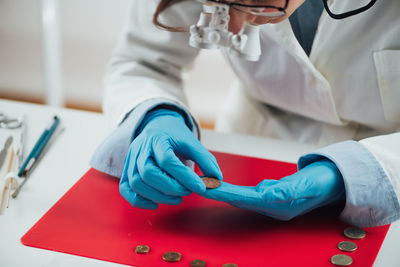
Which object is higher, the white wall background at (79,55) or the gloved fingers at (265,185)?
the gloved fingers at (265,185)

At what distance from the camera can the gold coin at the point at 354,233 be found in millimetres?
752

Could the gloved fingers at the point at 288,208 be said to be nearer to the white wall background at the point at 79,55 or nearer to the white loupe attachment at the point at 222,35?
the white loupe attachment at the point at 222,35

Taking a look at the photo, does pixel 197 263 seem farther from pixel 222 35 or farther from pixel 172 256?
pixel 222 35

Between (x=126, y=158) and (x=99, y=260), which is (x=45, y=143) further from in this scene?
(x=99, y=260)

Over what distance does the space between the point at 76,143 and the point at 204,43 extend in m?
0.48

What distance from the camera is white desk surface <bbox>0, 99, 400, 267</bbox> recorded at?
0.69 meters

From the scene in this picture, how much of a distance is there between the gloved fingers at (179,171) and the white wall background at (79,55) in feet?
6.16

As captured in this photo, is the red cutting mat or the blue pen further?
the blue pen

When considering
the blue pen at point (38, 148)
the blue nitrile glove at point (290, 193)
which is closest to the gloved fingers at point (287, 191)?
the blue nitrile glove at point (290, 193)

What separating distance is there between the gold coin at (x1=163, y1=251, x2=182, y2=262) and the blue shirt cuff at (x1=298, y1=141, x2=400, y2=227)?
0.92 feet

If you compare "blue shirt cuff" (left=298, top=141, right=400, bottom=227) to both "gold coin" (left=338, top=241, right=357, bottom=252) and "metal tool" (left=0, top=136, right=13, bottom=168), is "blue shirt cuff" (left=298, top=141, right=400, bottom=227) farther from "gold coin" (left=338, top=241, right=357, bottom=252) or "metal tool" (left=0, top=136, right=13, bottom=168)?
"metal tool" (left=0, top=136, right=13, bottom=168)

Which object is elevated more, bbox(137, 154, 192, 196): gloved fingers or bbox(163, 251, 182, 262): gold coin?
bbox(137, 154, 192, 196): gloved fingers

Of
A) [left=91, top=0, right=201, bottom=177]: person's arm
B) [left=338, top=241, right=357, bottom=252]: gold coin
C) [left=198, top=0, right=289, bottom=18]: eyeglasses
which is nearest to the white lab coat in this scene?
[left=91, top=0, right=201, bottom=177]: person's arm

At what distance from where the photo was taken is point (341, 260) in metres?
0.69
